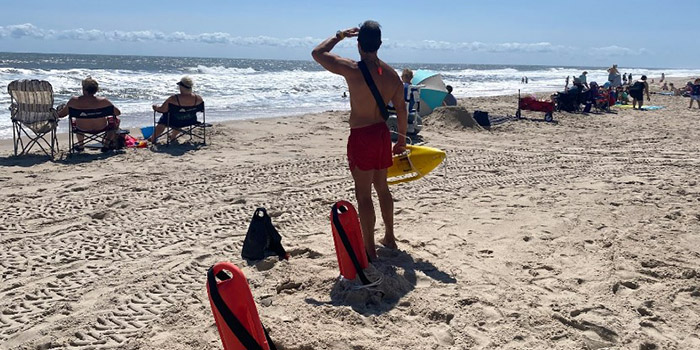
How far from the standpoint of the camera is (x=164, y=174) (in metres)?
A: 6.93

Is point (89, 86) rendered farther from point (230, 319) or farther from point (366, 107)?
point (230, 319)

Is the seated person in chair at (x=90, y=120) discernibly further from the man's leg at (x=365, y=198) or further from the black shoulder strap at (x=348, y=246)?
the black shoulder strap at (x=348, y=246)

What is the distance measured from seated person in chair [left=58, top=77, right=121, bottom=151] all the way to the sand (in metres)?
0.43

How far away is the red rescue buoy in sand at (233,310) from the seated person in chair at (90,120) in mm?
6515

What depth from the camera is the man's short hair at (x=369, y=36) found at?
3.62m

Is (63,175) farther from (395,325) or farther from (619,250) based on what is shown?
(619,250)

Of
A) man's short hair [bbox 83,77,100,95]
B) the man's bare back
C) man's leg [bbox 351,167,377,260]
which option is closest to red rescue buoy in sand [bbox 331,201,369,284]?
man's leg [bbox 351,167,377,260]

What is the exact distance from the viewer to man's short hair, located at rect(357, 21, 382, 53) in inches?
142

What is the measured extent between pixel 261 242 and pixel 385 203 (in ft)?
→ 3.29

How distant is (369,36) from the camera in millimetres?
3613

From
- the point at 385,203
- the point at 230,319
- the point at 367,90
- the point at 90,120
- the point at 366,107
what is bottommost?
the point at 230,319

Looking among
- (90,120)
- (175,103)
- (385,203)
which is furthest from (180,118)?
(385,203)

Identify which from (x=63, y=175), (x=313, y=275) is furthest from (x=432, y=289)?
A: (x=63, y=175)

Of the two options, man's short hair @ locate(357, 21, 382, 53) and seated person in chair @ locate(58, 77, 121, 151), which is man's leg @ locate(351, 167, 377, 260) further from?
seated person in chair @ locate(58, 77, 121, 151)
